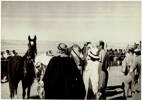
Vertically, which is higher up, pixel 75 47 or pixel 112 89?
pixel 75 47

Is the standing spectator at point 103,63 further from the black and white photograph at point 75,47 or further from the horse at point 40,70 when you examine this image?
the horse at point 40,70

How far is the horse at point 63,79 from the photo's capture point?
2.15 metres

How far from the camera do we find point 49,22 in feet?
7.14

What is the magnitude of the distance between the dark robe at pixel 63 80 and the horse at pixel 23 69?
0.14 m

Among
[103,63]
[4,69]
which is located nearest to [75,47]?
[103,63]

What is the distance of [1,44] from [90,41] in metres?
0.75

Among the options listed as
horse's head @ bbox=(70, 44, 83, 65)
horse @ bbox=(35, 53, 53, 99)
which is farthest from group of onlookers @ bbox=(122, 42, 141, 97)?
horse @ bbox=(35, 53, 53, 99)

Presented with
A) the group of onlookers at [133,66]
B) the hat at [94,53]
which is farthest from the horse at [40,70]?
the group of onlookers at [133,66]

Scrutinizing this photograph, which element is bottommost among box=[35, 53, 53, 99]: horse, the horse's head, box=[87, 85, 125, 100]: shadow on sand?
box=[87, 85, 125, 100]: shadow on sand

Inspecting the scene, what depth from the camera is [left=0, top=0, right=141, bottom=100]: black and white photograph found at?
216 centimetres

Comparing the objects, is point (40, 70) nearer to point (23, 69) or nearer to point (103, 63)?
point (23, 69)

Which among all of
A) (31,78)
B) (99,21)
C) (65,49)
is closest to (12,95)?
(31,78)

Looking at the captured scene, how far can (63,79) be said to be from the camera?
2.15 meters

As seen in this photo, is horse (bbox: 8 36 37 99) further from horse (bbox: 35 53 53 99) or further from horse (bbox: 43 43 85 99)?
horse (bbox: 43 43 85 99)
